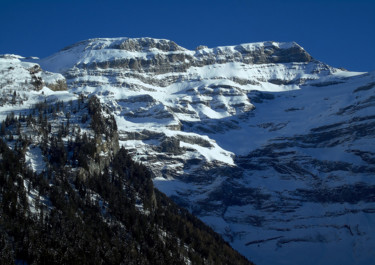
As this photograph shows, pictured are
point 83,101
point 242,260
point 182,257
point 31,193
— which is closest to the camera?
point 31,193

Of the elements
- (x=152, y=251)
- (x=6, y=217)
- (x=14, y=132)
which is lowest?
(x=152, y=251)

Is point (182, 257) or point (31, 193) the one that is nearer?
point (31, 193)

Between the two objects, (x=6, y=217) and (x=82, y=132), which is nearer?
(x=6, y=217)

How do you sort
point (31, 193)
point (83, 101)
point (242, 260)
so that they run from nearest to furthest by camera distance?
point (31, 193), point (242, 260), point (83, 101)

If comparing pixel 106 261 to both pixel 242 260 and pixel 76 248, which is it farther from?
pixel 242 260

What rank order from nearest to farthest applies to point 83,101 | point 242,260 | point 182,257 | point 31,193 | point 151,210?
1. point 31,193
2. point 182,257
3. point 151,210
4. point 242,260
5. point 83,101

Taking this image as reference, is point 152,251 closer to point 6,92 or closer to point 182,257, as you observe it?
point 182,257

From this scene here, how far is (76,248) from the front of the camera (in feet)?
358

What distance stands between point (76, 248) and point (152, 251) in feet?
62.7

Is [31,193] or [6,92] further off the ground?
[6,92]

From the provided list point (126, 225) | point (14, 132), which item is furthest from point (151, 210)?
point (14, 132)

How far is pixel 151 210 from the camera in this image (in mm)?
143125

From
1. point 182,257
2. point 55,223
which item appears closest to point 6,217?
point 55,223

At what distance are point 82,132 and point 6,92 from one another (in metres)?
32.8
